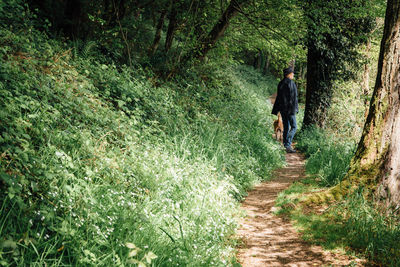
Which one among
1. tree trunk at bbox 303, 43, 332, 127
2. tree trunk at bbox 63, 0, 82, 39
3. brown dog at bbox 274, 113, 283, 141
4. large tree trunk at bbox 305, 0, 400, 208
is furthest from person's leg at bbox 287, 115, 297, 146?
tree trunk at bbox 63, 0, 82, 39

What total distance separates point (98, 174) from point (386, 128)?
13.6 feet

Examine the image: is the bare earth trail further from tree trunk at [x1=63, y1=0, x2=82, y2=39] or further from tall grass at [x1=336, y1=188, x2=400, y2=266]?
tree trunk at [x1=63, y1=0, x2=82, y2=39]

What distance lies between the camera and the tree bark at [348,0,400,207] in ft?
15.0

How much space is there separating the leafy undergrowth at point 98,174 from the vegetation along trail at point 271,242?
0.27m

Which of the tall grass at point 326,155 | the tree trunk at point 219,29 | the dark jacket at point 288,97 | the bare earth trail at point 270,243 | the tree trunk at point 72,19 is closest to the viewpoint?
the bare earth trail at point 270,243

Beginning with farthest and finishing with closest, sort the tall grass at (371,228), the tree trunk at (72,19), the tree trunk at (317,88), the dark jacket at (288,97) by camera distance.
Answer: the tree trunk at (317,88), the dark jacket at (288,97), the tree trunk at (72,19), the tall grass at (371,228)

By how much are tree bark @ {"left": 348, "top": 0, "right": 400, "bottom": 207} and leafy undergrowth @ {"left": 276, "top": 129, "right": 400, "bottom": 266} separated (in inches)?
12.7

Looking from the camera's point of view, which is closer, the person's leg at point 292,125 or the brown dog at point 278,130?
the person's leg at point 292,125

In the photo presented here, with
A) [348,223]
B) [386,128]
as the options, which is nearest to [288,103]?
[386,128]

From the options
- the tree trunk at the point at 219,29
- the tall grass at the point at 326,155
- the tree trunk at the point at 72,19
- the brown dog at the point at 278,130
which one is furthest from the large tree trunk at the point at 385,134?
the tree trunk at the point at 72,19

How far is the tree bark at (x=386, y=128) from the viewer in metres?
4.57

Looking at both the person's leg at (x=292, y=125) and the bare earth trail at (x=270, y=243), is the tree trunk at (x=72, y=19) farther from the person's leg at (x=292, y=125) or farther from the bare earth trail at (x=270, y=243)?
the person's leg at (x=292, y=125)

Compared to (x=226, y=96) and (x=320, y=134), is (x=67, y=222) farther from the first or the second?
(x=226, y=96)

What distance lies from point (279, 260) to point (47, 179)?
280cm
